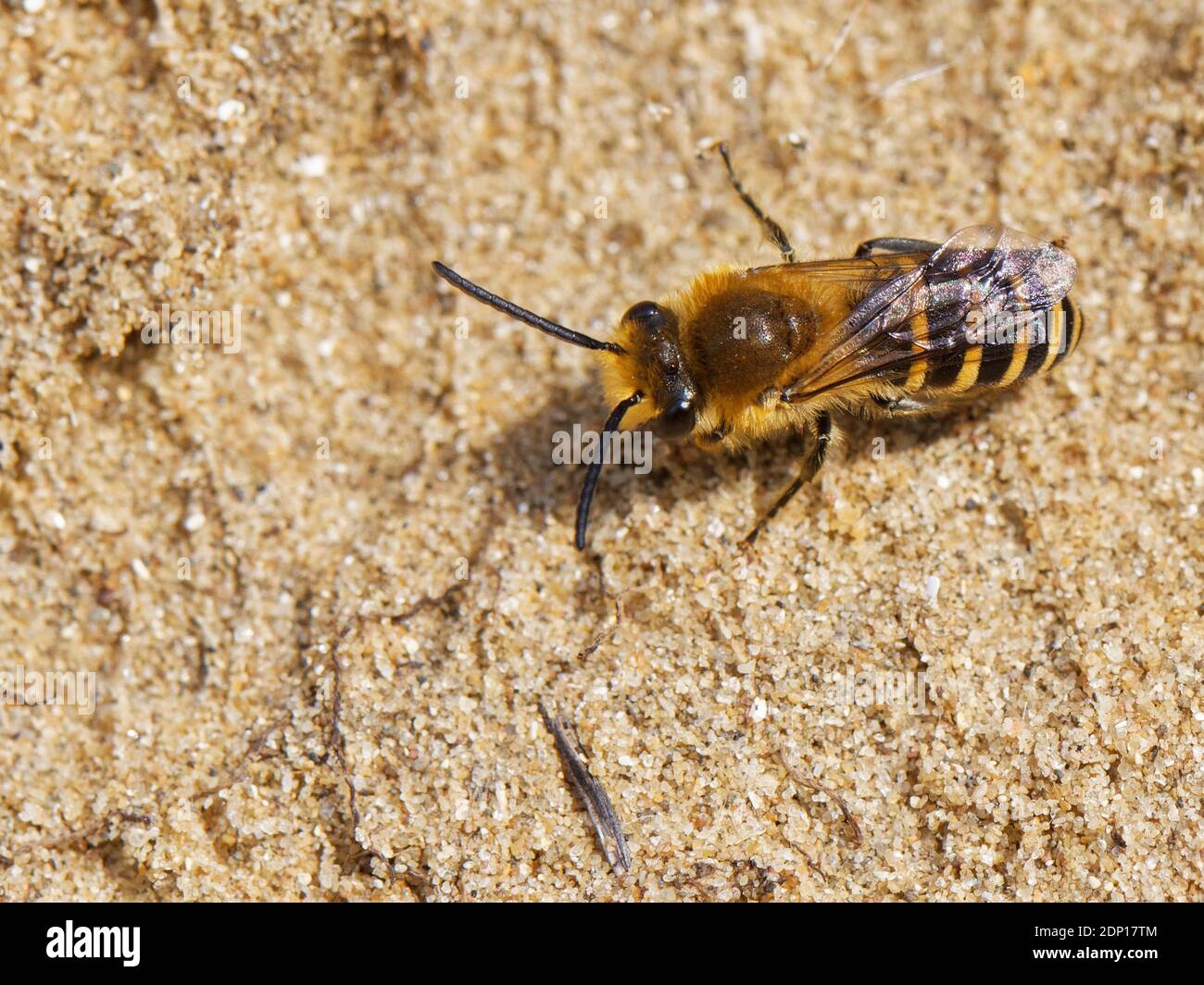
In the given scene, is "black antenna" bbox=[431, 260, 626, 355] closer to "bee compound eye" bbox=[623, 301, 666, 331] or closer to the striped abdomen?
"bee compound eye" bbox=[623, 301, 666, 331]

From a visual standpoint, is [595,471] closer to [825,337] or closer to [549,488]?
[549,488]

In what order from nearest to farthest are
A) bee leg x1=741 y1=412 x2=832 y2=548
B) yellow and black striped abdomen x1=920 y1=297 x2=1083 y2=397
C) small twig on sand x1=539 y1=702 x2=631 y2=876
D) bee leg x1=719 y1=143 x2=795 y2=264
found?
1. small twig on sand x1=539 y1=702 x2=631 y2=876
2. yellow and black striped abdomen x1=920 y1=297 x2=1083 y2=397
3. bee leg x1=741 y1=412 x2=832 y2=548
4. bee leg x1=719 y1=143 x2=795 y2=264

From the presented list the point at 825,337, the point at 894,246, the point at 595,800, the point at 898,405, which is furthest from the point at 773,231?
the point at 595,800

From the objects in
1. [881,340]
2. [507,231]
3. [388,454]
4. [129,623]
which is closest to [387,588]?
[388,454]

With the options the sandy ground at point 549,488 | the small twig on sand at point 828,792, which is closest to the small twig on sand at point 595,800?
the sandy ground at point 549,488

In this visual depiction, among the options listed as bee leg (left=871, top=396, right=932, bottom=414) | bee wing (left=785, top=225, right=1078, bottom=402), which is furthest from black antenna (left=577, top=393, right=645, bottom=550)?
bee leg (left=871, top=396, right=932, bottom=414)

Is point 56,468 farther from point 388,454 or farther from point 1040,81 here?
point 1040,81
